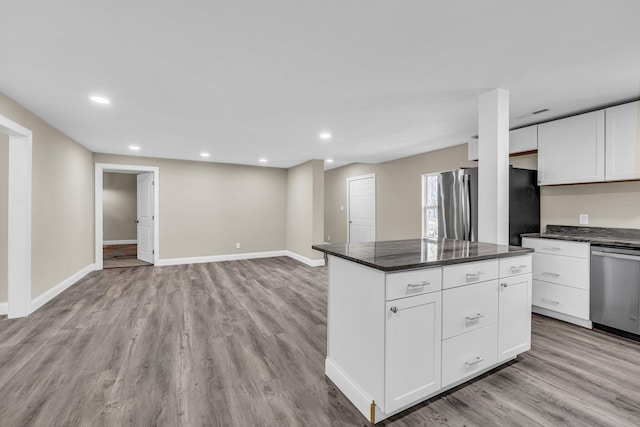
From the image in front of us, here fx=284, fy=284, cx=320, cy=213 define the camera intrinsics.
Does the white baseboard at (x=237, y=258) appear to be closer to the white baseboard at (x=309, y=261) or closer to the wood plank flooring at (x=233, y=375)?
the white baseboard at (x=309, y=261)

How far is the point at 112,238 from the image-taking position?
8.92m

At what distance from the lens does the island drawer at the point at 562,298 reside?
2.90 meters

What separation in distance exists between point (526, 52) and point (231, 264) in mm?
5776

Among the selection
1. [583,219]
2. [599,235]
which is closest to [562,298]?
[599,235]

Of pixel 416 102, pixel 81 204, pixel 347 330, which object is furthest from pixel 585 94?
pixel 81 204

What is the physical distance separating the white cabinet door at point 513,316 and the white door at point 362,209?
A: 4500mm

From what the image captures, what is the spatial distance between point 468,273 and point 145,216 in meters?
6.45

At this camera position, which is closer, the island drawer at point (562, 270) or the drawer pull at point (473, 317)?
the drawer pull at point (473, 317)

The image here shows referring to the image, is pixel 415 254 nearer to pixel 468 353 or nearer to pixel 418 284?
pixel 418 284

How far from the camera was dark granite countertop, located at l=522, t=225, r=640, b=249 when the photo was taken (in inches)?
106

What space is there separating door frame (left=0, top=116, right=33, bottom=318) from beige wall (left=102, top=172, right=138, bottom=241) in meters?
6.24

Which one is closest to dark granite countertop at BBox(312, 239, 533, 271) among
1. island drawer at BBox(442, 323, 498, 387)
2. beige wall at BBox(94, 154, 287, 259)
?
island drawer at BBox(442, 323, 498, 387)

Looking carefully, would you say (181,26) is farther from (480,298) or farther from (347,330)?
(480,298)

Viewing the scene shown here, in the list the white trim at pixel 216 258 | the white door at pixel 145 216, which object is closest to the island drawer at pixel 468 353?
the white trim at pixel 216 258
